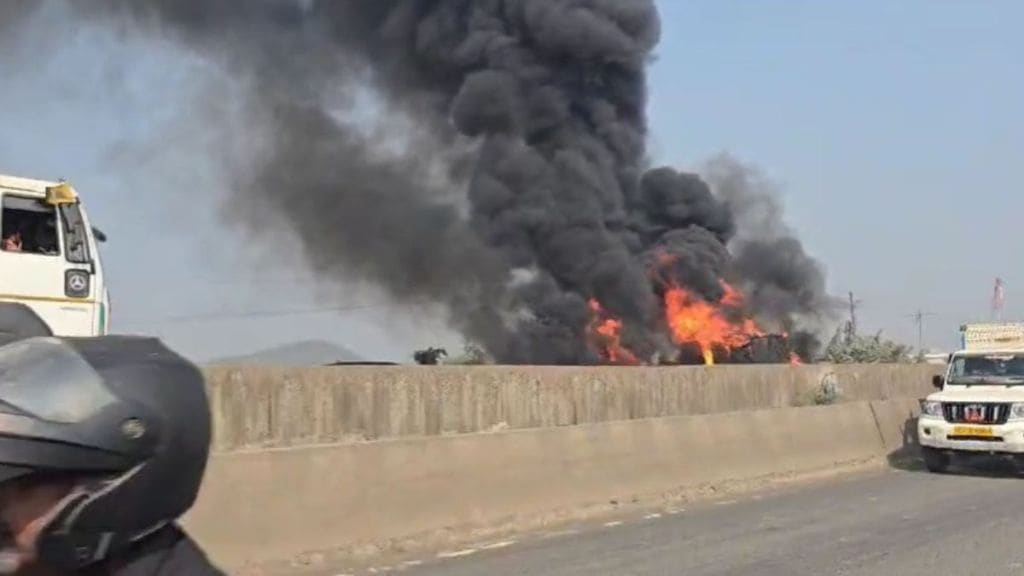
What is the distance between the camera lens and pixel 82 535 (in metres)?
1.82

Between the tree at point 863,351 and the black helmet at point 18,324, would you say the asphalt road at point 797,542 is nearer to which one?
the black helmet at point 18,324

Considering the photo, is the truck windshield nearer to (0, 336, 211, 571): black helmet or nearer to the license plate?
the license plate

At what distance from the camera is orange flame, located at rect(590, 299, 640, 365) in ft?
109

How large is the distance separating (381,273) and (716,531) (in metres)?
25.0

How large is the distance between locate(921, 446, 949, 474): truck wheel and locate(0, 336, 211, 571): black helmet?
16965mm

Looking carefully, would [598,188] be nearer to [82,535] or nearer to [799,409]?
[799,409]

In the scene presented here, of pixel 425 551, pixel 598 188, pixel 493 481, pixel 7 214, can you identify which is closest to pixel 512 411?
pixel 493 481

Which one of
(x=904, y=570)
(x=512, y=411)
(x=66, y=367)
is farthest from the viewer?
(x=512, y=411)

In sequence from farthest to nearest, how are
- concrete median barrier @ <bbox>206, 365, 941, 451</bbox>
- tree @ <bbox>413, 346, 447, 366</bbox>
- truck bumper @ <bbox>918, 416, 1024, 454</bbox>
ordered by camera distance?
1. tree @ <bbox>413, 346, 447, 366</bbox>
2. truck bumper @ <bbox>918, 416, 1024, 454</bbox>
3. concrete median barrier @ <bbox>206, 365, 941, 451</bbox>

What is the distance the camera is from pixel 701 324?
34.5m

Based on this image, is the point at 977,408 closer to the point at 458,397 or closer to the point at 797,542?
the point at 458,397

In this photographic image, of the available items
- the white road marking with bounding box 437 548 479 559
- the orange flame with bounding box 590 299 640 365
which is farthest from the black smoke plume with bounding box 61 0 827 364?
the white road marking with bounding box 437 548 479 559

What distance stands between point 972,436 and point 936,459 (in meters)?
0.70

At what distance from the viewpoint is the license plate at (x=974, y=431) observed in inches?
670
